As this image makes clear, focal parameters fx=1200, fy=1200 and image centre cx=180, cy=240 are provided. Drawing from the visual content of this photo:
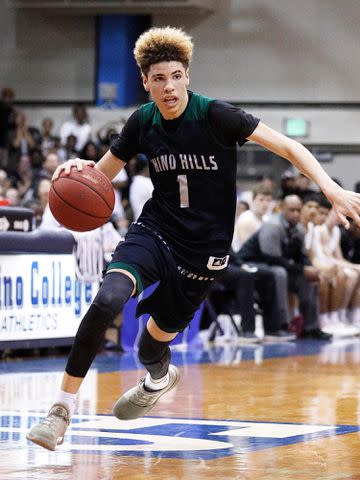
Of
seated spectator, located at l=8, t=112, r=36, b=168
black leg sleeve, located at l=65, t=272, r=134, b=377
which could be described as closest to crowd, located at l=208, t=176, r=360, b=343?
seated spectator, located at l=8, t=112, r=36, b=168

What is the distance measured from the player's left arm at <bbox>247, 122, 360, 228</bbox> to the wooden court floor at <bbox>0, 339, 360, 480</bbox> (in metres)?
1.02

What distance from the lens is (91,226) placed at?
5.55m

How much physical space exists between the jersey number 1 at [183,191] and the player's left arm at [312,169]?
1.14 ft

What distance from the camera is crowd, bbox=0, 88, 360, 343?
1273cm

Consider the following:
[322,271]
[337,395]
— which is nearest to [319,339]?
[322,271]

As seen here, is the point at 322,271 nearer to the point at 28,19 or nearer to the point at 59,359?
the point at 59,359

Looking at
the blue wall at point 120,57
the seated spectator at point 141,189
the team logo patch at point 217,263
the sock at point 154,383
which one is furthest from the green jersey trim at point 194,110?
the blue wall at point 120,57

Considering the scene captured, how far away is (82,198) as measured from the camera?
213 inches

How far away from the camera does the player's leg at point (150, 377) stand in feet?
18.8

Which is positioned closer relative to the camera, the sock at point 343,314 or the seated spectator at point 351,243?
the sock at point 343,314

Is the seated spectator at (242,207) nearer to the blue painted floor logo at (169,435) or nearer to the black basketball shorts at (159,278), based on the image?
the blue painted floor logo at (169,435)

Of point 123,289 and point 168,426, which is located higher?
point 123,289

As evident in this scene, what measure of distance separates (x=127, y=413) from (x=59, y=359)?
4747mm

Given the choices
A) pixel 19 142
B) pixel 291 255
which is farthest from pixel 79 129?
pixel 291 255
